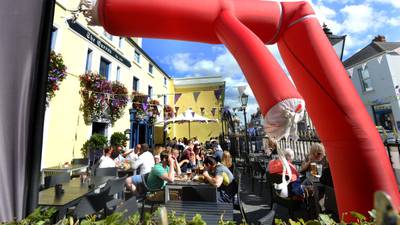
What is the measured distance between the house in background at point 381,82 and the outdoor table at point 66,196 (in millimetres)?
16850

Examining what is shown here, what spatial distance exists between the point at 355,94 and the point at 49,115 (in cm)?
849

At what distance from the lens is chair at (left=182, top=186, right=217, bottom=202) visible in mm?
3598

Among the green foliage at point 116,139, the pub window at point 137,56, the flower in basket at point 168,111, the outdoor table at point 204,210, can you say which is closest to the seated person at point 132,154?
the green foliage at point 116,139

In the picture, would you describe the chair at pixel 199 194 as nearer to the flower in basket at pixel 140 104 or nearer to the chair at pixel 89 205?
the chair at pixel 89 205

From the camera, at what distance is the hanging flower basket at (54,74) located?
288 inches

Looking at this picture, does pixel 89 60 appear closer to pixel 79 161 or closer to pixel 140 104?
pixel 140 104

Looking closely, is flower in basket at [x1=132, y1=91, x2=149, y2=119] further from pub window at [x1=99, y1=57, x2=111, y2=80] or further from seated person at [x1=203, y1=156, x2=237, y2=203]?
seated person at [x1=203, y1=156, x2=237, y2=203]

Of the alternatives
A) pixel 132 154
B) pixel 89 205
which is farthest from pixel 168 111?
pixel 89 205

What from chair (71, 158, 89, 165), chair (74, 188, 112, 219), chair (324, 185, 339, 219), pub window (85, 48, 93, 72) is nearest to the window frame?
chair (324, 185, 339, 219)

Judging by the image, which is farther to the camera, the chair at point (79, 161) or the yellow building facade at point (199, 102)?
the yellow building facade at point (199, 102)

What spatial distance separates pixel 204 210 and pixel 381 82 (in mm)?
19606

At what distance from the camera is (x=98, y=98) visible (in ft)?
31.7

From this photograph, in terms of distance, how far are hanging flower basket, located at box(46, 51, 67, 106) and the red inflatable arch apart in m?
6.07

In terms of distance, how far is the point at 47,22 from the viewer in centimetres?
228
